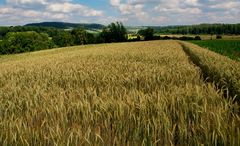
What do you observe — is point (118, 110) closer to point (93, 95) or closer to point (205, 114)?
point (205, 114)

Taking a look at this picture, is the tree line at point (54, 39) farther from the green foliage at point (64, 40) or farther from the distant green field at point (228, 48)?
the distant green field at point (228, 48)

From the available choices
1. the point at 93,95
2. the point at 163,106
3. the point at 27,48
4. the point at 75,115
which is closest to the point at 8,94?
the point at 93,95

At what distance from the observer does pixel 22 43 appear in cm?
12462

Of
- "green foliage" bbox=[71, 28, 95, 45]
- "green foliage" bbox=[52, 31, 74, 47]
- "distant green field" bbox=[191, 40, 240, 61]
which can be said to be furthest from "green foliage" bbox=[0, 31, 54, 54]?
"distant green field" bbox=[191, 40, 240, 61]

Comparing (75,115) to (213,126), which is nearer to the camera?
(213,126)

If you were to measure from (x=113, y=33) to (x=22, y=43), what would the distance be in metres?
34.4

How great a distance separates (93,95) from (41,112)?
1280 millimetres

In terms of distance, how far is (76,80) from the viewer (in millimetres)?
8930

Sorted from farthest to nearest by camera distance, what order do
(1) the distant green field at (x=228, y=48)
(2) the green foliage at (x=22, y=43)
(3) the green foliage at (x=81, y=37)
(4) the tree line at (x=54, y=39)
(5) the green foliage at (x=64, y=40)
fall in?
(5) the green foliage at (x=64, y=40) < (3) the green foliage at (x=81, y=37) < (4) the tree line at (x=54, y=39) < (2) the green foliage at (x=22, y=43) < (1) the distant green field at (x=228, y=48)

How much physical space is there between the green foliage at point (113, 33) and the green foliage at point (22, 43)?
70.4ft

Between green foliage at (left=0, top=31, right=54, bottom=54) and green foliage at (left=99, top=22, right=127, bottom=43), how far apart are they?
2145 cm

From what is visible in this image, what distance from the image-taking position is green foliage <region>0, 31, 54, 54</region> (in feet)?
395

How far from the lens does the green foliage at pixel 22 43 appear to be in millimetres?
120375

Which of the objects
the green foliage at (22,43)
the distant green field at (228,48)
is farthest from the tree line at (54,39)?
the distant green field at (228,48)
